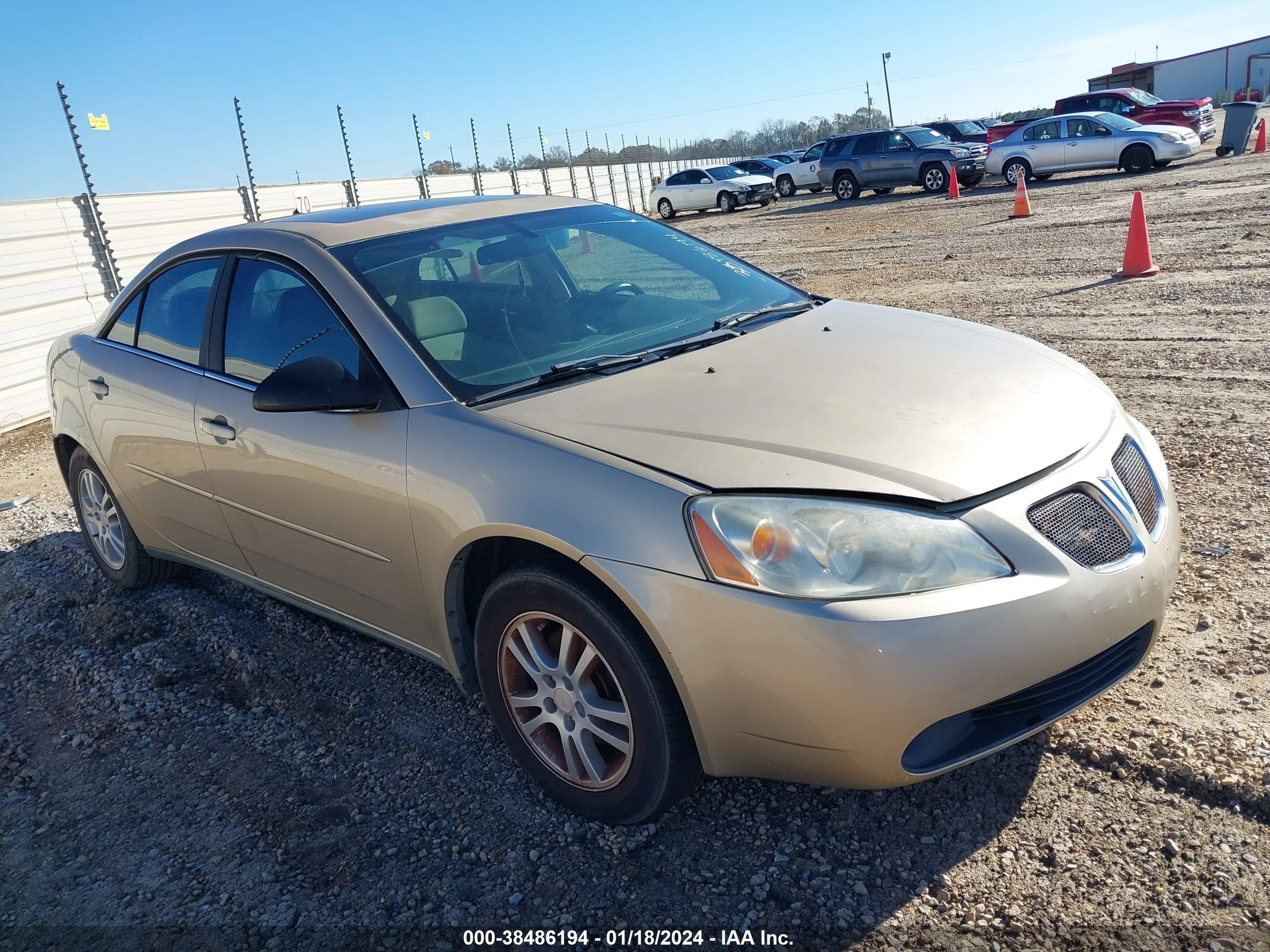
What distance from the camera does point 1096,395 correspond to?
2922 millimetres

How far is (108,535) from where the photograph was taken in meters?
4.80

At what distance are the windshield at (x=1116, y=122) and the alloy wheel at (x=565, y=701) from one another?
22329 mm

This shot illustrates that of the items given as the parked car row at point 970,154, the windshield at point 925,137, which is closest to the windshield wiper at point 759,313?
the parked car row at point 970,154

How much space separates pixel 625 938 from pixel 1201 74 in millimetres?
80691

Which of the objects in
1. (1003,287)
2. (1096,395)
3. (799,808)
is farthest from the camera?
(1003,287)

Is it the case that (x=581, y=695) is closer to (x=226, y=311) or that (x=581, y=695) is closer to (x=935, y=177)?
(x=226, y=311)

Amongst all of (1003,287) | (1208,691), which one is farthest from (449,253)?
(1003,287)

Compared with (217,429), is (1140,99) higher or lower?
higher

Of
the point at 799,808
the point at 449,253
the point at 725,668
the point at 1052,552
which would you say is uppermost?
the point at 449,253

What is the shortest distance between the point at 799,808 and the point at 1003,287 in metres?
8.49

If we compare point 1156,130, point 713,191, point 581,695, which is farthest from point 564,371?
point 713,191

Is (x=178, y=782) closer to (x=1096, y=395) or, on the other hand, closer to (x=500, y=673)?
(x=500, y=673)

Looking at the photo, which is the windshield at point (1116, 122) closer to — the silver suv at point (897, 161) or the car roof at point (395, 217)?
the silver suv at point (897, 161)

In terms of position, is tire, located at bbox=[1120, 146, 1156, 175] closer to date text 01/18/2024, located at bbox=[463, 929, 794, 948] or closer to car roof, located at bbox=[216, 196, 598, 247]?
car roof, located at bbox=[216, 196, 598, 247]
